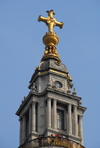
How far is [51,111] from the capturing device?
58.1 m

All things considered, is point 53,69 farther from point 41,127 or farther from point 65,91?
point 41,127

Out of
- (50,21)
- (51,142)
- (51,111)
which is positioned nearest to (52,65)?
(51,111)

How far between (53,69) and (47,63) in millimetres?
1285

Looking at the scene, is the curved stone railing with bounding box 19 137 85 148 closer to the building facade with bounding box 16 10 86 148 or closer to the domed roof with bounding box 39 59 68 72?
the building facade with bounding box 16 10 86 148

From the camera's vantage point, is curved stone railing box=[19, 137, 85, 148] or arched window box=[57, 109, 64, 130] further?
arched window box=[57, 109, 64, 130]

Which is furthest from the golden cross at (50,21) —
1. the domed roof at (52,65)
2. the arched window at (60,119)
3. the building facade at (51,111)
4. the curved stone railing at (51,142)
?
the curved stone railing at (51,142)

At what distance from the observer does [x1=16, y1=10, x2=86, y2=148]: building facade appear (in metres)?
55.9

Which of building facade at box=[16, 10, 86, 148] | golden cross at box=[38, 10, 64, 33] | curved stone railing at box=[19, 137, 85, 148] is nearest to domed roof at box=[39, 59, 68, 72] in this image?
building facade at box=[16, 10, 86, 148]

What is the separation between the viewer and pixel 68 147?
54688 mm

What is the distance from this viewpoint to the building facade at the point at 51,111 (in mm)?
55912

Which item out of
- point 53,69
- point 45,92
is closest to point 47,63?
point 53,69

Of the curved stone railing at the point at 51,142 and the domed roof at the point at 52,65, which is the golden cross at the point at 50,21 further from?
the curved stone railing at the point at 51,142

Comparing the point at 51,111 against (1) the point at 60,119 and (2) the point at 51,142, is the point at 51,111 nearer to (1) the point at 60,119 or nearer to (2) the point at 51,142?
(1) the point at 60,119

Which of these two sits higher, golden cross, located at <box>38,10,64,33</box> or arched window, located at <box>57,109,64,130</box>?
golden cross, located at <box>38,10,64,33</box>
